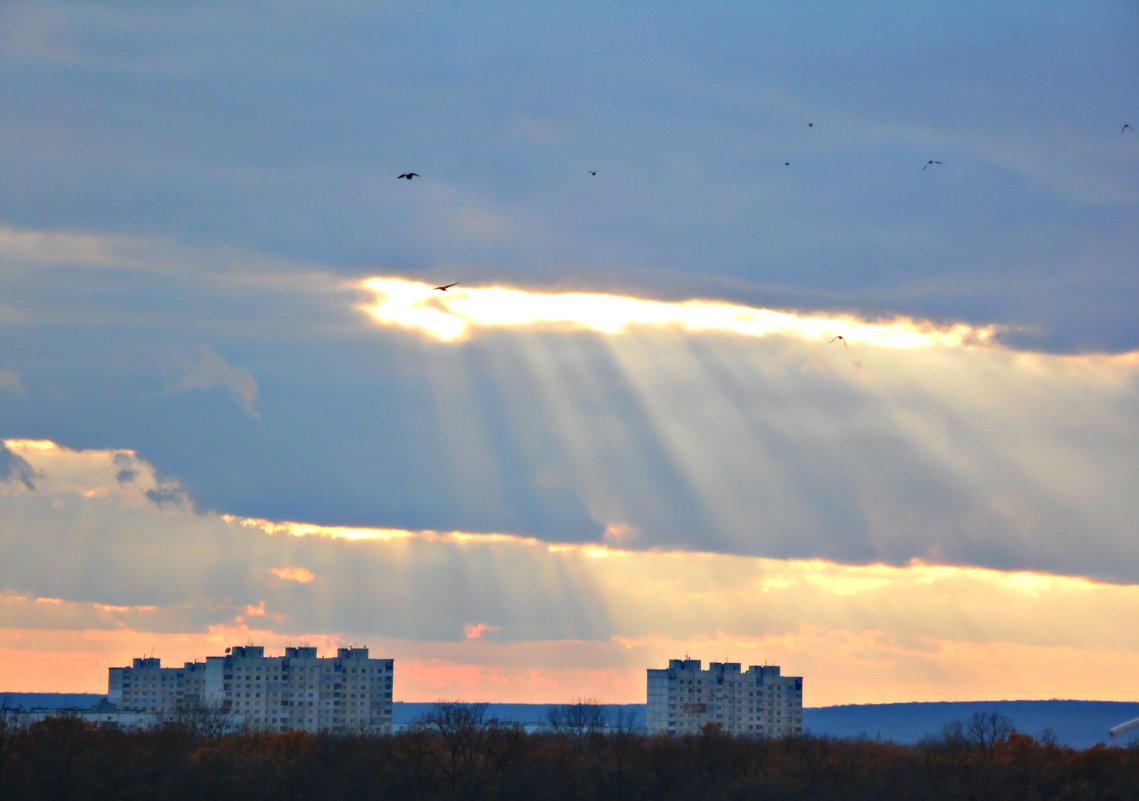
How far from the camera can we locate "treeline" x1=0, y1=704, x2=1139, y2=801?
131125 millimetres

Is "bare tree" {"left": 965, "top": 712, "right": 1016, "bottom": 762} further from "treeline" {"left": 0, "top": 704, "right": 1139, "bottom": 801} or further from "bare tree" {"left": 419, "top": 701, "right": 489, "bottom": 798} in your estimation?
"bare tree" {"left": 419, "top": 701, "right": 489, "bottom": 798}

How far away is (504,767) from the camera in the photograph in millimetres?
142875

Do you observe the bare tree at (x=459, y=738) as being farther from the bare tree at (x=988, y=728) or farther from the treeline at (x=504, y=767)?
the bare tree at (x=988, y=728)

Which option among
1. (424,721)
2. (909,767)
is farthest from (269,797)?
(909,767)

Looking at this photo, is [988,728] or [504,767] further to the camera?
[988,728]

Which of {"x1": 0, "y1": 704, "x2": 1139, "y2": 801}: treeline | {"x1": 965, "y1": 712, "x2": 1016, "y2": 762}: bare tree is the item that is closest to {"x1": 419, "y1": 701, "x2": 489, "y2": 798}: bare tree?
{"x1": 0, "y1": 704, "x2": 1139, "y2": 801}: treeline

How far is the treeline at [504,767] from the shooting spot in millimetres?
131125

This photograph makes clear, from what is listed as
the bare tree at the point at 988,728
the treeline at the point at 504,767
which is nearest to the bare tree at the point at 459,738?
the treeline at the point at 504,767

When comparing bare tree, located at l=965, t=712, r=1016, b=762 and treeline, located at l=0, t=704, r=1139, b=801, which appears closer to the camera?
treeline, located at l=0, t=704, r=1139, b=801

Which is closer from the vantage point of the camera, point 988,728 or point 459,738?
point 459,738

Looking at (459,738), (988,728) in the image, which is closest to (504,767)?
(459,738)

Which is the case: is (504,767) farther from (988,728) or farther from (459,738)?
(988,728)

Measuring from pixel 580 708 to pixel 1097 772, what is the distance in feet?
206

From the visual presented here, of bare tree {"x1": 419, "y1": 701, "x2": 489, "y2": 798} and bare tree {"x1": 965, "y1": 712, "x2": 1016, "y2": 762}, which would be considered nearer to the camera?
bare tree {"x1": 419, "y1": 701, "x2": 489, "y2": 798}
